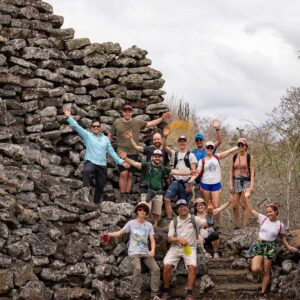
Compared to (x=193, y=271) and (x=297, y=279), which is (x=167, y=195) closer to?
(x=193, y=271)

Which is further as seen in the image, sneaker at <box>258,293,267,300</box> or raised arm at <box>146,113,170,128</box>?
raised arm at <box>146,113,170,128</box>

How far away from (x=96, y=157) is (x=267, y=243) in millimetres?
3387

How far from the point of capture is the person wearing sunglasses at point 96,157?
12.4 m

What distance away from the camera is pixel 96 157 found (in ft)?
40.5

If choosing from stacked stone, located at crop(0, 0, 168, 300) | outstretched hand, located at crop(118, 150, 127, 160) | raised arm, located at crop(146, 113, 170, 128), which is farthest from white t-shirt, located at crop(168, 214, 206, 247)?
raised arm, located at crop(146, 113, 170, 128)

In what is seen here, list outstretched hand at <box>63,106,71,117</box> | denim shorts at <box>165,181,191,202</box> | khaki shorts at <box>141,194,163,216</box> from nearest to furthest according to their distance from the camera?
khaki shorts at <box>141,194,163,216</box> → denim shorts at <box>165,181,191,202</box> → outstretched hand at <box>63,106,71,117</box>

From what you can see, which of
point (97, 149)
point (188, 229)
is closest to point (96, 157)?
point (97, 149)

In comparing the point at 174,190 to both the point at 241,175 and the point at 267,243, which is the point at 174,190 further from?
the point at 267,243

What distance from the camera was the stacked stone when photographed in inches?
421

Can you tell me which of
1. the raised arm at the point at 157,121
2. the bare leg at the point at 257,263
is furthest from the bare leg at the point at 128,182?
the bare leg at the point at 257,263

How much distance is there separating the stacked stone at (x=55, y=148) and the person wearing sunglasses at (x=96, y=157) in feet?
1.14

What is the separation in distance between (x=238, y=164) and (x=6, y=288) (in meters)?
4.78

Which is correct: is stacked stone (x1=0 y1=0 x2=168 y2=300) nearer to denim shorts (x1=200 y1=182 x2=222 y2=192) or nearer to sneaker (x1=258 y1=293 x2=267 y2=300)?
denim shorts (x1=200 y1=182 x2=222 y2=192)

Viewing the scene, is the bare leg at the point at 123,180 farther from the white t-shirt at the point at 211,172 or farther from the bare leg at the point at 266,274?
the bare leg at the point at 266,274
